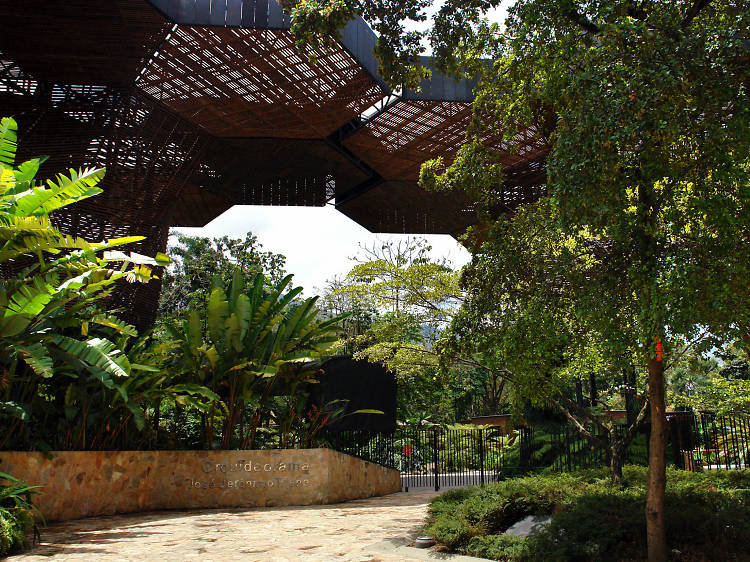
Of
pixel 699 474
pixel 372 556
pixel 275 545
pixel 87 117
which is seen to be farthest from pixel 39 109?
pixel 699 474

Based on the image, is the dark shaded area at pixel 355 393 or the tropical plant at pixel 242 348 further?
the dark shaded area at pixel 355 393

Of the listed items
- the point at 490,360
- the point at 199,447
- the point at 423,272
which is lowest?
the point at 199,447

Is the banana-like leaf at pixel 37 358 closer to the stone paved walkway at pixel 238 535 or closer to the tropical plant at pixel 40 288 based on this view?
the tropical plant at pixel 40 288

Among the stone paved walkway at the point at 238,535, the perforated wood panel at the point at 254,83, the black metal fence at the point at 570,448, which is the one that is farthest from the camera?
the black metal fence at the point at 570,448

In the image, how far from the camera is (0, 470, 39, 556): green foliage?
7.05 m

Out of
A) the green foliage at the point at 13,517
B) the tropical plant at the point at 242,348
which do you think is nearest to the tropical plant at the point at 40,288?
the green foliage at the point at 13,517

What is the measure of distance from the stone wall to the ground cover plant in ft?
14.5

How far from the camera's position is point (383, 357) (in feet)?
56.6

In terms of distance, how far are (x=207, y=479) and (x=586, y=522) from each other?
335 inches

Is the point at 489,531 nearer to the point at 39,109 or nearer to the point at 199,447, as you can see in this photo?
the point at 199,447

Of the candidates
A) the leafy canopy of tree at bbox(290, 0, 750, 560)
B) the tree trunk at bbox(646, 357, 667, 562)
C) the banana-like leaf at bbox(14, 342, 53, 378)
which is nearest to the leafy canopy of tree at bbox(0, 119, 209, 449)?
the banana-like leaf at bbox(14, 342, 53, 378)

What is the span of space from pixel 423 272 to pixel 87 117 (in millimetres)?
9284

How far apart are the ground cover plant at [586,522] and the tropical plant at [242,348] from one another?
17.1ft

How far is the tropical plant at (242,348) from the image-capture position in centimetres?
1262
